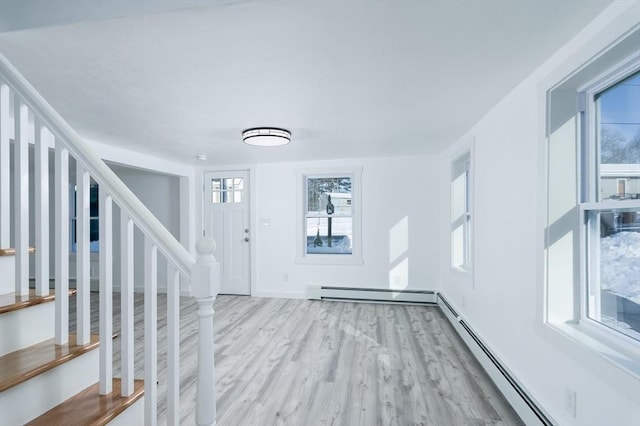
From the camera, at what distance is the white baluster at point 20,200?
4.49 feet

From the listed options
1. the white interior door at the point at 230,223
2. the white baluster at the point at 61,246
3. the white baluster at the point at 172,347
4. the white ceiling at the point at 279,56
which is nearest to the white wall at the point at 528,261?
the white ceiling at the point at 279,56

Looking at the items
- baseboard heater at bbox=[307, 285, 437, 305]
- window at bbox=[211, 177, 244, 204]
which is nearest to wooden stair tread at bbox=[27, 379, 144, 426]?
baseboard heater at bbox=[307, 285, 437, 305]

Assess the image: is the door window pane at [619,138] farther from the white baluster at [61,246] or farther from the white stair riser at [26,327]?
the white stair riser at [26,327]

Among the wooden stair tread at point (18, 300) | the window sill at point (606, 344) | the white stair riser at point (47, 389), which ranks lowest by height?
the white stair riser at point (47, 389)

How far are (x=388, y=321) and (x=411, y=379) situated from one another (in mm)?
1404

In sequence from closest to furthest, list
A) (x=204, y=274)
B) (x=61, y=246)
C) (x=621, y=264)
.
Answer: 1. (x=204, y=274)
2. (x=61, y=246)
3. (x=621, y=264)

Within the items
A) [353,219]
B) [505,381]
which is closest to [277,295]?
[353,219]

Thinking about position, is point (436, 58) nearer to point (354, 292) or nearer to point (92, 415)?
point (92, 415)

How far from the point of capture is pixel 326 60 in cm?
175

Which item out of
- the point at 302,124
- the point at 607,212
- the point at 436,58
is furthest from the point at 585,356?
the point at 302,124

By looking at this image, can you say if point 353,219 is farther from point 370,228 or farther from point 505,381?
point 505,381

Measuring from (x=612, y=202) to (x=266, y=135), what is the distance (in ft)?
8.19

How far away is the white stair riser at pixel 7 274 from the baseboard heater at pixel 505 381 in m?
2.80

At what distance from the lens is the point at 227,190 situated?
540 cm
